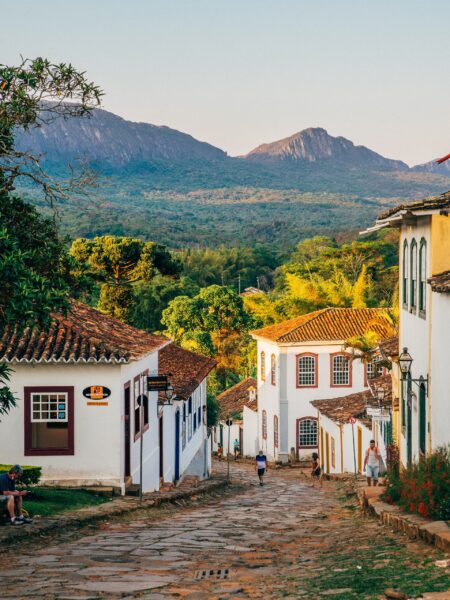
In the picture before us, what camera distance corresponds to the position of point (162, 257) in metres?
42.8

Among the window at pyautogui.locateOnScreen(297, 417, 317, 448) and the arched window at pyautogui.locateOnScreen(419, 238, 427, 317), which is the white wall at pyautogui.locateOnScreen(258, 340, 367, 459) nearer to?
the window at pyautogui.locateOnScreen(297, 417, 317, 448)

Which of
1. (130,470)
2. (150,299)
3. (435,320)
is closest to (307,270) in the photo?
(150,299)

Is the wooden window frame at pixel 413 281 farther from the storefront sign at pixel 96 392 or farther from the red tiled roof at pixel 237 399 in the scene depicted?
the red tiled roof at pixel 237 399

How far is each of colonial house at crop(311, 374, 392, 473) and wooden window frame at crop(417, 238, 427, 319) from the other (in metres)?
7.71

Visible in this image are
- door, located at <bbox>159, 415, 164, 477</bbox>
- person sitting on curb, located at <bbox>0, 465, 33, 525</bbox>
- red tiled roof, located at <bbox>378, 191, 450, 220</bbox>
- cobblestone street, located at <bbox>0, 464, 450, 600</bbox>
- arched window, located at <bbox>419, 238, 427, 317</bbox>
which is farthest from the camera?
door, located at <bbox>159, 415, 164, 477</bbox>

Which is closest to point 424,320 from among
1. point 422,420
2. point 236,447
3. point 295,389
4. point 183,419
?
point 422,420

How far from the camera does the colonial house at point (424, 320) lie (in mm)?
16891

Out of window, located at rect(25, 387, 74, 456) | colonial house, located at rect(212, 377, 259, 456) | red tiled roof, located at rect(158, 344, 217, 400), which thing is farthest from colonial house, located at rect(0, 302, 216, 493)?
colonial house, located at rect(212, 377, 259, 456)

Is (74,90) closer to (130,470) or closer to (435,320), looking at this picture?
(435,320)

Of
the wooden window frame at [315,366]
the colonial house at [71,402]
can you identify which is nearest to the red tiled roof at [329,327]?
the wooden window frame at [315,366]

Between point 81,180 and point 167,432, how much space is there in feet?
58.0

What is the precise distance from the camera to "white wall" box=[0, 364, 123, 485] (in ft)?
74.5

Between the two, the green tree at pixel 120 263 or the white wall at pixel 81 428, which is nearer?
the white wall at pixel 81 428

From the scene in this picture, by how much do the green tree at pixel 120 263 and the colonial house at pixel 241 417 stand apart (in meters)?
18.1
